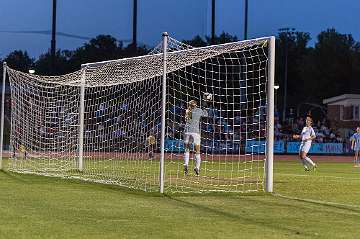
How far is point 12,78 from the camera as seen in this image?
25.2 metres

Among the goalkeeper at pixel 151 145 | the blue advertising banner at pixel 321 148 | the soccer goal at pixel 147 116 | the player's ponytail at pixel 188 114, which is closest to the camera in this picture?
the soccer goal at pixel 147 116

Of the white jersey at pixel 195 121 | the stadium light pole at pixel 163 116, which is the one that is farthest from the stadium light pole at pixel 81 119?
the stadium light pole at pixel 163 116

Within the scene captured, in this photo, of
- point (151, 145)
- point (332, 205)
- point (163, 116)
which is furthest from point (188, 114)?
point (332, 205)

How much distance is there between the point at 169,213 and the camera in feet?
36.4

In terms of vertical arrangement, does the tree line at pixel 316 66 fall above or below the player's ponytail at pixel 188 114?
above

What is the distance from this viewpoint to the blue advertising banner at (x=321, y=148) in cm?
5109

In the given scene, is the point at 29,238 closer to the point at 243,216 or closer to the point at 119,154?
the point at 243,216

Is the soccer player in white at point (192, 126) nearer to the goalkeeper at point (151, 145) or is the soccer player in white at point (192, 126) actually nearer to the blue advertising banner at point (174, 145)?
the goalkeeper at point (151, 145)

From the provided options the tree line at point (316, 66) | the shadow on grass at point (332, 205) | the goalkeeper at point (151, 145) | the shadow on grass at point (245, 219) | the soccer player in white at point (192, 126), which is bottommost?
the shadow on grass at point (245, 219)

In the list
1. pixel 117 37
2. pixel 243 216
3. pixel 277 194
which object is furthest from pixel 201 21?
pixel 243 216

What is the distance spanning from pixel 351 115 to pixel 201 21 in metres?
29.4

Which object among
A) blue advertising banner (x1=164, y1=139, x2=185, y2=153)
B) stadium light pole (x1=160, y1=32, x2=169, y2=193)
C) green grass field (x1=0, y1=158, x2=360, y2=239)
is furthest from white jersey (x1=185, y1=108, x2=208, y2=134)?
blue advertising banner (x1=164, y1=139, x2=185, y2=153)

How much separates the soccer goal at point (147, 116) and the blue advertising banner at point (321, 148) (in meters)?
23.1

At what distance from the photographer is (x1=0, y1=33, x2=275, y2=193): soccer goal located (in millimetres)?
17297
